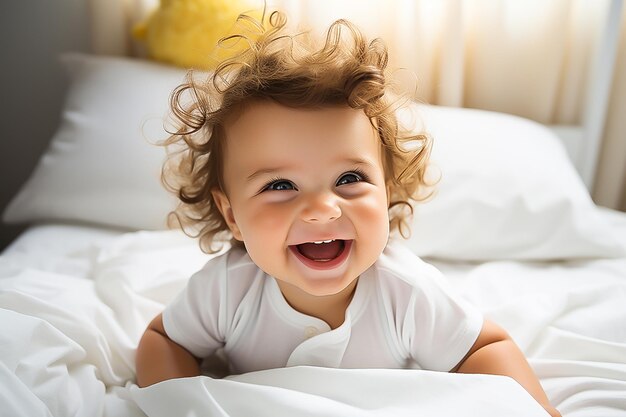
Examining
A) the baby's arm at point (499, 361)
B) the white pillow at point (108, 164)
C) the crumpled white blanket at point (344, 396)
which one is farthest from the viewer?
the white pillow at point (108, 164)

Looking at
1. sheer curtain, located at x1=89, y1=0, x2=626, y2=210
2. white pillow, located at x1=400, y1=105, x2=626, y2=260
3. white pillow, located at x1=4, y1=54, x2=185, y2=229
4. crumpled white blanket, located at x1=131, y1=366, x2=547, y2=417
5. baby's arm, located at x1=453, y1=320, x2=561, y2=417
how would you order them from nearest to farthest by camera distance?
crumpled white blanket, located at x1=131, y1=366, x2=547, y2=417 < baby's arm, located at x1=453, y1=320, x2=561, y2=417 < white pillow, located at x1=400, y1=105, x2=626, y2=260 < white pillow, located at x1=4, y1=54, x2=185, y2=229 < sheer curtain, located at x1=89, y1=0, x2=626, y2=210

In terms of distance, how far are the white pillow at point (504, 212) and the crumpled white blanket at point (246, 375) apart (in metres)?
0.04

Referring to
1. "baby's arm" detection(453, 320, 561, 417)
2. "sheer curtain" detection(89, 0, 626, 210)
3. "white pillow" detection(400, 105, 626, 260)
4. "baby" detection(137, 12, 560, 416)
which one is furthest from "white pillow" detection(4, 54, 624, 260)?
"baby's arm" detection(453, 320, 561, 417)

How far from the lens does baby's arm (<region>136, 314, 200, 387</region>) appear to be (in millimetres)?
1019

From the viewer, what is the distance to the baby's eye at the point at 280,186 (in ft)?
3.01

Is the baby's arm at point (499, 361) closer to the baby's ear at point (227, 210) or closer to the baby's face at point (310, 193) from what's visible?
the baby's face at point (310, 193)

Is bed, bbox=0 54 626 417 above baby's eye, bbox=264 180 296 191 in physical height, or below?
below

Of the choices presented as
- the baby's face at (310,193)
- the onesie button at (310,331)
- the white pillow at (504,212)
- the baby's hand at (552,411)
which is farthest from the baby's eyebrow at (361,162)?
the white pillow at (504,212)

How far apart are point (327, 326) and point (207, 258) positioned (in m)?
0.46

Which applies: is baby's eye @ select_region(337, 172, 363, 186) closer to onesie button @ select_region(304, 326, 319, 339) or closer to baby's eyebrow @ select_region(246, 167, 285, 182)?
baby's eyebrow @ select_region(246, 167, 285, 182)

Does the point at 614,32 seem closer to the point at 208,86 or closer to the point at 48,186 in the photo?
the point at 208,86

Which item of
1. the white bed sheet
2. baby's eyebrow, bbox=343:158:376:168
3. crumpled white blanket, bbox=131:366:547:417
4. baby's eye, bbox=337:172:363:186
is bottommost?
the white bed sheet

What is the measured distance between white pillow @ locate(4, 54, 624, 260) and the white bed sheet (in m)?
0.05

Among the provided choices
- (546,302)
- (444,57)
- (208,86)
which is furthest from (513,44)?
(208,86)
